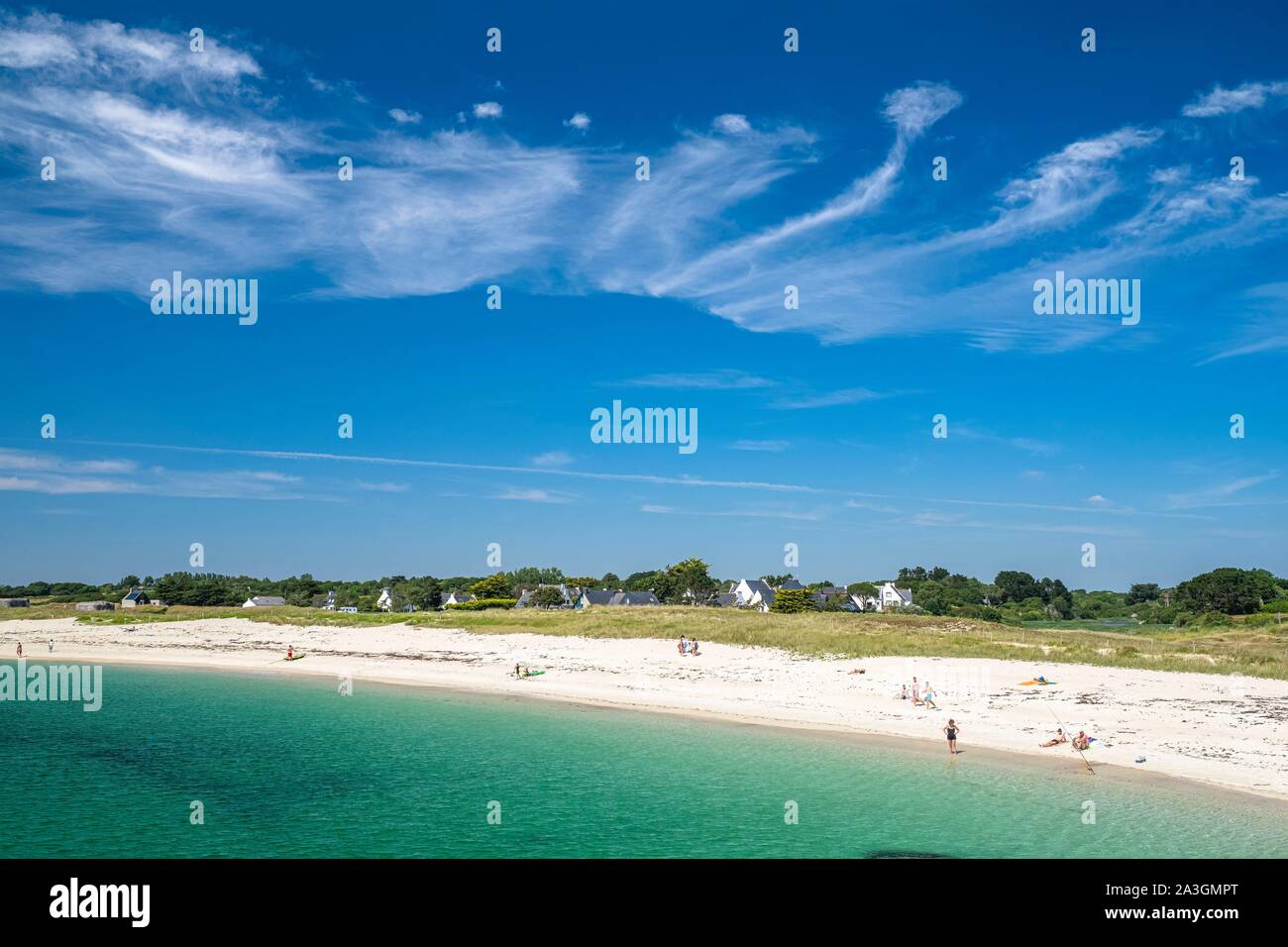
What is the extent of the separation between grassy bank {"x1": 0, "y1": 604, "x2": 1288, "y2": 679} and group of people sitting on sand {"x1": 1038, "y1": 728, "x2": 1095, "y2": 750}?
45.2 feet

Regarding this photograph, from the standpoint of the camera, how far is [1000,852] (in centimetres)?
2044

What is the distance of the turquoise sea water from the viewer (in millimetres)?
21328

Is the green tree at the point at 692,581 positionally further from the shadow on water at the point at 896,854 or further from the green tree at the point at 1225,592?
the shadow on water at the point at 896,854

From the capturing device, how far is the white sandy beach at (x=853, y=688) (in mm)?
29812

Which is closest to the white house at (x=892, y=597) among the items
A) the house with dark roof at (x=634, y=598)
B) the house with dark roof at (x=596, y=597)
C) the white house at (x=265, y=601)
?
the house with dark roof at (x=634, y=598)

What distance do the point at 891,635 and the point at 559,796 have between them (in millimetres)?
38179

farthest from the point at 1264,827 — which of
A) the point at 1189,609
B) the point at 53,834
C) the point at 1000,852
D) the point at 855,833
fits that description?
the point at 1189,609

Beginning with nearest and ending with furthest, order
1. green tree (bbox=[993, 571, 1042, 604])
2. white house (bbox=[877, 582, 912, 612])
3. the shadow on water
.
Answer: the shadow on water
white house (bbox=[877, 582, 912, 612])
green tree (bbox=[993, 571, 1042, 604])

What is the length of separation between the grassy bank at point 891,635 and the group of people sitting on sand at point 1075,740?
13.8 metres

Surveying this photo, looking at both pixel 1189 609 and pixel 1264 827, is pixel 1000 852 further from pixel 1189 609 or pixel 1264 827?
pixel 1189 609

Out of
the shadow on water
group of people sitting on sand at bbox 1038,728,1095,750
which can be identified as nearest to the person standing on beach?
group of people sitting on sand at bbox 1038,728,1095,750

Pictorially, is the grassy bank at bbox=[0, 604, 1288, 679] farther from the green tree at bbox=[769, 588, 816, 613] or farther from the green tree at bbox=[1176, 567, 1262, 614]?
the green tree at bbox=[1176, 567, 1262, 614]

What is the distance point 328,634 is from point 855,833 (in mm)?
64397

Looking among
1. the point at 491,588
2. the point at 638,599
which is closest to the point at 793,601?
the point at 638,599
